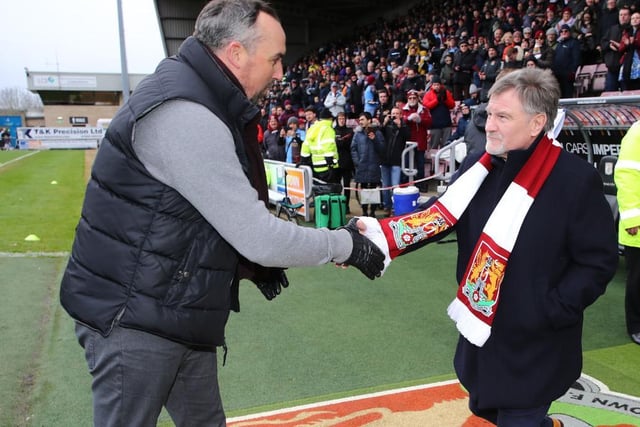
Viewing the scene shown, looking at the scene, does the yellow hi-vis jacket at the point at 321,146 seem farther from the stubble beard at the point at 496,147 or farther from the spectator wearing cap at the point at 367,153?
the stubble beard at the point at 496,147

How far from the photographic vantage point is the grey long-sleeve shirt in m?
1.58

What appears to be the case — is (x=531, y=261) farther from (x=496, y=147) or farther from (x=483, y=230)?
(x=496, y=147)

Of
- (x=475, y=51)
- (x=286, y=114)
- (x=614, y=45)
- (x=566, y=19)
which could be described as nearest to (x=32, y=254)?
A: (x=614, y=45)

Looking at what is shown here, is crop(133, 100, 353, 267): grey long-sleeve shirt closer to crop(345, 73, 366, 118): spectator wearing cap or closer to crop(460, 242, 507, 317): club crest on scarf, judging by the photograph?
crop(460, 242, 507, 317): club crest on scarf

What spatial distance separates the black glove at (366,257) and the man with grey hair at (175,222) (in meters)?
0.19

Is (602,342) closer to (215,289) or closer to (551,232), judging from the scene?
(551,232)

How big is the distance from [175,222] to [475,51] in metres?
13.3

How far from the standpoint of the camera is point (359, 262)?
201cm

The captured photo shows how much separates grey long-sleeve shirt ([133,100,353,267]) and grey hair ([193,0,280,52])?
293 millimetres

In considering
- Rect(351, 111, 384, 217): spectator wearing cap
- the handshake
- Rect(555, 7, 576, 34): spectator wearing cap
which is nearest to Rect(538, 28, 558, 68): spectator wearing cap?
Rect(555, 7, 576, 34): spectator wearing cap

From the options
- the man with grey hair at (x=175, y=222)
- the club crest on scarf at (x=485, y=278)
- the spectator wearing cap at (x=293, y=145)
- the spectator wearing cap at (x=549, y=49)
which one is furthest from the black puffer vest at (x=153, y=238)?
the spectator wearing cap at (x=293, y=145)

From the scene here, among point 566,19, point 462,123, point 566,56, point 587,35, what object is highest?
point 566,19

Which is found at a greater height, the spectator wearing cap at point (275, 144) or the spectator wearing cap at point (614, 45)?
the spectator wearing cap at point (614, 45)

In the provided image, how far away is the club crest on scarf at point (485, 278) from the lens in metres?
2.10
